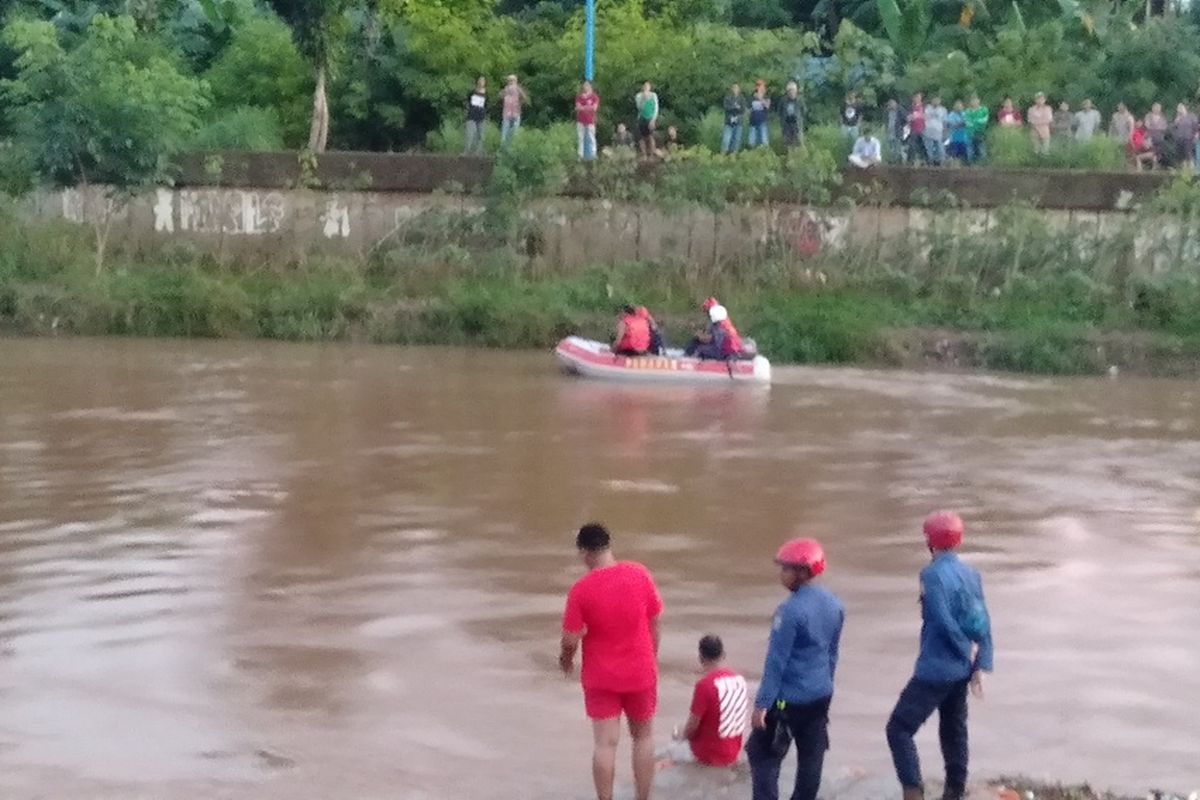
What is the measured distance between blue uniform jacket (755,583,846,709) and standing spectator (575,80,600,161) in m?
25.6

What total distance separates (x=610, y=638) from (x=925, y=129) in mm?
26004

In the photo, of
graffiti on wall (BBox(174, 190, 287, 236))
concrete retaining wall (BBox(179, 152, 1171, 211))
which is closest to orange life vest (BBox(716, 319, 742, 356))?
concrete retaining wall (BBox(179, 152, 1171, 211))

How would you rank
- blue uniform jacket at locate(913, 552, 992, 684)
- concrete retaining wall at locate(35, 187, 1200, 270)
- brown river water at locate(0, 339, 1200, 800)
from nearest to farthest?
blue uniform jacket at locate(913, 552, 992, 684), brown river water at locate(0, 339, 1200, 800), concrete retaining wall at locate(35, 187, 1200, 270)

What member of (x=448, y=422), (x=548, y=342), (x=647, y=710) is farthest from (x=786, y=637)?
(x=548, y=342)

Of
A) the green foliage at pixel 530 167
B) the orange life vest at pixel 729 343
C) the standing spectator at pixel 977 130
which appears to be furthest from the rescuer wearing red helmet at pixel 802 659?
the standing spectator at pixel 977 130

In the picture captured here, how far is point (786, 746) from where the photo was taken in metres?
7.58

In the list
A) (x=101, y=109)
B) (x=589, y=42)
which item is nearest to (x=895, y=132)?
(x=589, y=42)

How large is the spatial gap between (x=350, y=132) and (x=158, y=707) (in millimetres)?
29765

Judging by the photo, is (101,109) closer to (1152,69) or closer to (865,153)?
(865,153)

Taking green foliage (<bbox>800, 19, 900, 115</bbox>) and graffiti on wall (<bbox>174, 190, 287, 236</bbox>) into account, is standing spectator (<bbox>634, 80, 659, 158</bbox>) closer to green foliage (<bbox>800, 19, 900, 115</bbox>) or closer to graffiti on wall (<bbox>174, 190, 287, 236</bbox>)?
green foliage (<bbox>800, 19, 900, 115</bbox>)

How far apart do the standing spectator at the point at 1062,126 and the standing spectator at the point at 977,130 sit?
1283mm

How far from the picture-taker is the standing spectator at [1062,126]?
3262cm

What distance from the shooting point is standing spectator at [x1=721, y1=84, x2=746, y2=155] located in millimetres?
32281

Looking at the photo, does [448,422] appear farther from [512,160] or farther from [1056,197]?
[1056,197]
